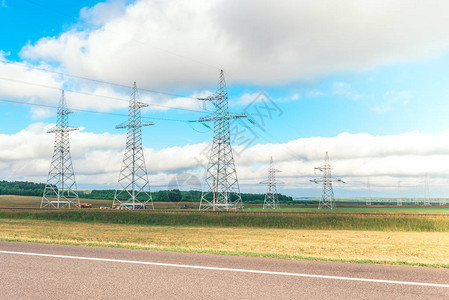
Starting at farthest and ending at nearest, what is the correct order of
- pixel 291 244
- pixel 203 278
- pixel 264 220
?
pixel 264 220
pixel 291 244
pixel 203 278

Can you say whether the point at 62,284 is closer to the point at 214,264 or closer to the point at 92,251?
the point at 214,264

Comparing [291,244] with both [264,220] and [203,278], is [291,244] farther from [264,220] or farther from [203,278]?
[264,220]

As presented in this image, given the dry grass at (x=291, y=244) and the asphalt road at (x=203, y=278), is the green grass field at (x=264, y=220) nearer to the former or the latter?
the dry grass at (x=291, y=244)

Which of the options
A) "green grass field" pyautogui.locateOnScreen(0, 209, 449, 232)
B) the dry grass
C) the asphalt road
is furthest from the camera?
"green grass field" pyautogui.locateOnScreen(0, 209, 449, 232)

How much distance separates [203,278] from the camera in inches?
328

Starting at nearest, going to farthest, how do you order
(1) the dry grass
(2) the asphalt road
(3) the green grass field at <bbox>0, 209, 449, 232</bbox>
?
(2) the asphalt road → (1) the dry grass → (3) the green grass field at <bbox>0, 209, 449, 232</bbox>

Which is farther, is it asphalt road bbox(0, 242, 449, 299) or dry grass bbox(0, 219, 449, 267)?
dry grass bbox(0, 219, 449, 267)

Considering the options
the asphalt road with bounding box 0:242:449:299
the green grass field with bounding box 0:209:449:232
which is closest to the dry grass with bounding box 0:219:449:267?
the asphalt road with bounding box 0:242:449:299

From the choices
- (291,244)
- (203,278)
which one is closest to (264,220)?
(291,244)

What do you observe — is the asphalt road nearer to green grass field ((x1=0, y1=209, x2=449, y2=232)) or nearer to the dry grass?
the dry grass

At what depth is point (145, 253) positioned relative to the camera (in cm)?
1210

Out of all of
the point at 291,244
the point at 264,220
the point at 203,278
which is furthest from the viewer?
the point at 264,220

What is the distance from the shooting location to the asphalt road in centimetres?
711

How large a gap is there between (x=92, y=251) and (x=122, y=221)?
95.6ft
